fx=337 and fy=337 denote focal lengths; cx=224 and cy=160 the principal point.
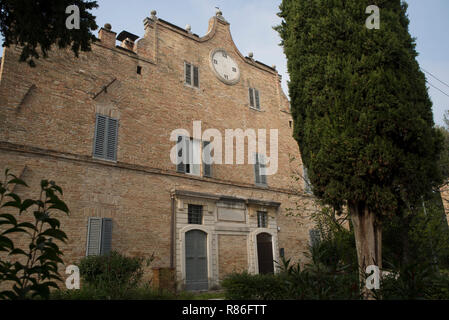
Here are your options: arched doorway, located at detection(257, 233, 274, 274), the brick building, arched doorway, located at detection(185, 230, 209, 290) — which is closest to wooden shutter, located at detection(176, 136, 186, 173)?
the brick building

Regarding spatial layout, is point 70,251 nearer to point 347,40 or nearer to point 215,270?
point 215,270

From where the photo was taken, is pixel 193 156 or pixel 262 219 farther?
pixel 262 219

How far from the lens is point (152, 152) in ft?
45.4

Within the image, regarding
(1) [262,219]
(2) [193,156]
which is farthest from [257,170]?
(2) [193,156]

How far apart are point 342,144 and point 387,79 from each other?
6.39 ft

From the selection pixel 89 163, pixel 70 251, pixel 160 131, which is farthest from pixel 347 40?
pixel 70 251

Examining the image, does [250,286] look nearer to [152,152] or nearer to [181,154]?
[152,152]

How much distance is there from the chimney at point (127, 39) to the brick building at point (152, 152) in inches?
2.4

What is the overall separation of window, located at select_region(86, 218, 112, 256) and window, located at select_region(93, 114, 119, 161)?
95.2 inches

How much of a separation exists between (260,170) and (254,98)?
4.20m

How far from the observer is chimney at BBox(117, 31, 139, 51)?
50.1ft

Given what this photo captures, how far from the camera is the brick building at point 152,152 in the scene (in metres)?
11.4

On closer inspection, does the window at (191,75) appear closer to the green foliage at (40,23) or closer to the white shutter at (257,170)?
the white shutter at (257,170)

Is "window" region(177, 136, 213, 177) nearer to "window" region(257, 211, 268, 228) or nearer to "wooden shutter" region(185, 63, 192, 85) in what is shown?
"wooden shutter" region(185, 63, 192, 85)
